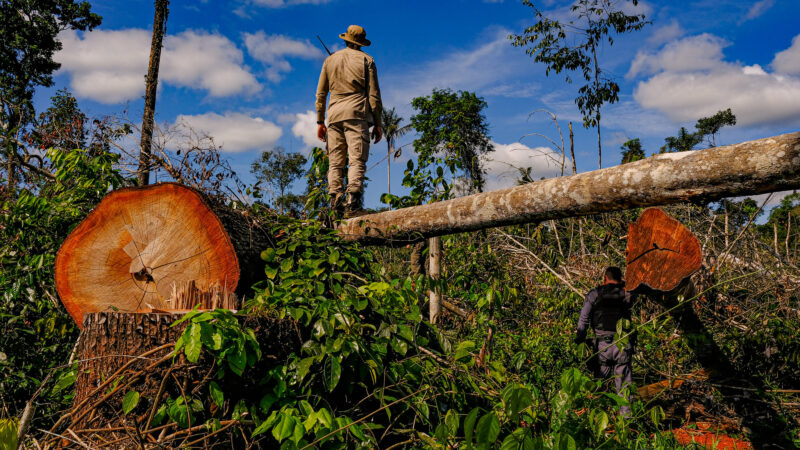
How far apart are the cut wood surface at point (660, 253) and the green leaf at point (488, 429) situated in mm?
2571

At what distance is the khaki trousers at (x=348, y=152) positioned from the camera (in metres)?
4.45

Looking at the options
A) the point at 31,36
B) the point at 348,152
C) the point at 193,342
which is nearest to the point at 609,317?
the point at 348,152

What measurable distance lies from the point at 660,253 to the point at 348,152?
9.31 ft

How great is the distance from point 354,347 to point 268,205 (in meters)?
1.69

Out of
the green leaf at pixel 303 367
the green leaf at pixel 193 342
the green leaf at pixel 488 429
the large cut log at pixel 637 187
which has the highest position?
Answer: the large cut log at pixel 637 187

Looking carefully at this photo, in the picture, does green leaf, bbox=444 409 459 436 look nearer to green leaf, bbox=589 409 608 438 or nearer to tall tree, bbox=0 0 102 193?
green leaf, bbox=589 409 608 438

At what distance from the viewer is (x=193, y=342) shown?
1.87 meters

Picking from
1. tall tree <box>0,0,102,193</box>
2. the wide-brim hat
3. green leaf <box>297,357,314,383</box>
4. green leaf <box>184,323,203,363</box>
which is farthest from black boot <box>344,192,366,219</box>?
tall tree <box>0,0,102,193</box>

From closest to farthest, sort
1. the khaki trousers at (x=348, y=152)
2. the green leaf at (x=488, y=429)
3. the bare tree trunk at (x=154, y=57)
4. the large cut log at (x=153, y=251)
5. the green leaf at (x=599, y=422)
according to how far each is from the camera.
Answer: the green leaf at (x=488, y=429), the green leaf at (x=599, y=422), the large cut log at (x=153, y=251), the khaki trousers at (x=348, y=152), the bare tree trunk at (x=154, y=57)

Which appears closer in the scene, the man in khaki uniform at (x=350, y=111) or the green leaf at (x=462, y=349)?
the green leaf at (x=462, y=349)

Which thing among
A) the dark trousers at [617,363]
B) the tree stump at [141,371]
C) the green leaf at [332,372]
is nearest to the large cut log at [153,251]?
the tree stump at [141,371]

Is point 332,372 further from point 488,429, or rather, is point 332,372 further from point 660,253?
point 660,253

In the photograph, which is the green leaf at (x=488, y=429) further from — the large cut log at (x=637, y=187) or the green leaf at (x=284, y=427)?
the large cut log at (x=637, y=187)

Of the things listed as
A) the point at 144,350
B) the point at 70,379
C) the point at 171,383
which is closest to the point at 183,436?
the point at 171,383
